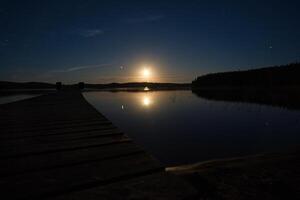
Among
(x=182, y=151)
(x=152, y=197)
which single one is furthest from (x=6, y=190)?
(x=182, y=151)

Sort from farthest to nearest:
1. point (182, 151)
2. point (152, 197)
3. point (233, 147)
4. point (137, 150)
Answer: point (233, 147), point (182, 151), point (137, 150), point (152, 197)

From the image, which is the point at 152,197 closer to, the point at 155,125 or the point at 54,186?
the point at 54,186

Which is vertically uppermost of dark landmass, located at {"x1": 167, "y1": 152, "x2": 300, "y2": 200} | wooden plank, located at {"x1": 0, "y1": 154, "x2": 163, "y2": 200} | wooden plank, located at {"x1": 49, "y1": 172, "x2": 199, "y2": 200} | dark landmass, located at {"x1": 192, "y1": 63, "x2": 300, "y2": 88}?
dark landmass, located at {"x1": 192, "y1": 63, "x2": 300, "y2": 88}

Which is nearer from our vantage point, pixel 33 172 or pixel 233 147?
pixel 33 172

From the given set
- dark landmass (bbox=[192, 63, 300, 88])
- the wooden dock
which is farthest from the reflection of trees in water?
dark landmass (bbox=[192, 63, 300, 88])

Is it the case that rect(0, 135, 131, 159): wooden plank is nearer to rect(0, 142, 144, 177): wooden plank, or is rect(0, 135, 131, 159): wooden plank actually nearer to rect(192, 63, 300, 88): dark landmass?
rect(0, 142, 144, 177): wooden plank

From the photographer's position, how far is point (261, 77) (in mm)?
86625

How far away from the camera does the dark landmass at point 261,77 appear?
72.4m

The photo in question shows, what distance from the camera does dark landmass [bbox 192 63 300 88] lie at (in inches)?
2849

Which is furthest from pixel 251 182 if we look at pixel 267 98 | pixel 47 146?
pixel 267 98

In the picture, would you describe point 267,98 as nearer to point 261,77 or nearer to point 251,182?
point 251,182

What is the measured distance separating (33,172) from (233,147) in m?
7.44

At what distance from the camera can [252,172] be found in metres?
2.66

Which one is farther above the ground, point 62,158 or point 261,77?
point 261,77
